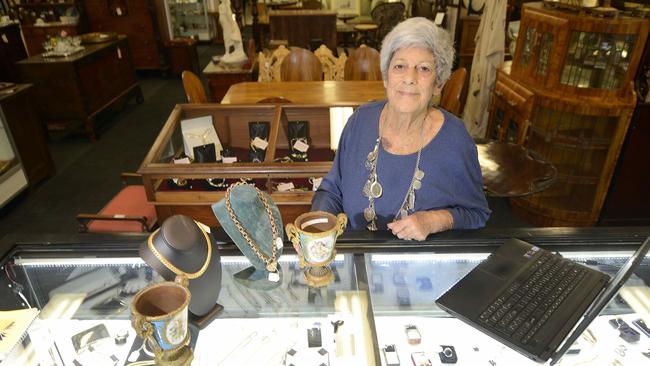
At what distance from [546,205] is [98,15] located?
24.6 feet

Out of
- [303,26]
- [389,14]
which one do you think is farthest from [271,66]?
[389,14]

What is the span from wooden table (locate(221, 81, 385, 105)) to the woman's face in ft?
6.69

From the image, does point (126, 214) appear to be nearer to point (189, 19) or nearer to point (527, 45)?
point (527, 45)

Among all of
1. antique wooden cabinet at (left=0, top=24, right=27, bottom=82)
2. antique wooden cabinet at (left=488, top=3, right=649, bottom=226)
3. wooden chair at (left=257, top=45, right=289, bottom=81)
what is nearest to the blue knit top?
antique wooden cabinet at (left=488, top=3, right=649, bottom=226)

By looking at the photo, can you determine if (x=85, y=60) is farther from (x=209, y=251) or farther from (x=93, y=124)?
(x=209, y=251)

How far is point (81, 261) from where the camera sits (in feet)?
4.10

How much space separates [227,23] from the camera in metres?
4.90

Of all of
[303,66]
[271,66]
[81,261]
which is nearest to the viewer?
[81,261]

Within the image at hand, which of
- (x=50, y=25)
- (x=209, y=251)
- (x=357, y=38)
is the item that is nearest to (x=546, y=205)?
(x=209, y=251)

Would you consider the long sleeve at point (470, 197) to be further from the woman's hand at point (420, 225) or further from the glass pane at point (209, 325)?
the glass pane at point (209, 325)

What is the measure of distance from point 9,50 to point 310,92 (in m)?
4.99

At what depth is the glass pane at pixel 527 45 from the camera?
3.12 m

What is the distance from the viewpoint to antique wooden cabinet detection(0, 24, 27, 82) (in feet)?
19.5

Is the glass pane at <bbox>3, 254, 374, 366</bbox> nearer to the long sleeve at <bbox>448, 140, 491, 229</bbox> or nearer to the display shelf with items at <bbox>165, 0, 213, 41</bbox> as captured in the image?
the long sleeve at <bbox>448, 140, 491, 229</bbox>
